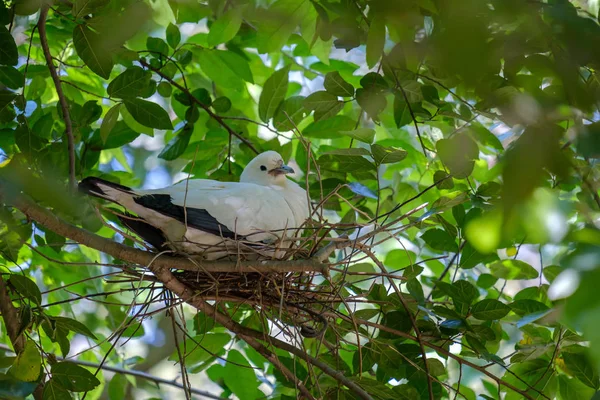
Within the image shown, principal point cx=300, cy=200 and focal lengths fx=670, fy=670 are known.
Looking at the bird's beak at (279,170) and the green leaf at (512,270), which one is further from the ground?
the bird's beak at (279,170)

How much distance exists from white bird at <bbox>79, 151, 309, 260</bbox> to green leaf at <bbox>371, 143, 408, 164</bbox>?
346 mm

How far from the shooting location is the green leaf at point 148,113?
2.16 m

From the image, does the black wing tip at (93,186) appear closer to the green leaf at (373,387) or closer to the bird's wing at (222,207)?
the bird's wing at (222,207)

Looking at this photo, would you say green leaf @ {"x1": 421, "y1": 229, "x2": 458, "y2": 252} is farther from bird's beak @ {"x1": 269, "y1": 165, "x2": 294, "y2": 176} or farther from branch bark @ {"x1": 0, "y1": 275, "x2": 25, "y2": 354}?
branch bark @ {"x1": 0, "y1": 275, "x2": 25, "y2": 354}

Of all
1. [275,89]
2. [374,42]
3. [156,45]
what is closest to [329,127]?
[275,89]

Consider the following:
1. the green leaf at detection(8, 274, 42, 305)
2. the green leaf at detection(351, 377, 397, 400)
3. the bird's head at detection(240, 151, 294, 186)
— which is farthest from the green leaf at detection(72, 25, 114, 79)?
the green leaf at detection(351, 377, 397, 400)

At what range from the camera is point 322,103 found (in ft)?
7.48

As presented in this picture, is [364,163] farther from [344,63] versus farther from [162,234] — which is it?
[344,63]

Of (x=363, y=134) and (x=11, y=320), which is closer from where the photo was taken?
(x=11, y=320)

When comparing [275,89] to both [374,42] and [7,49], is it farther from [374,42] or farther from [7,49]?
[374,42]

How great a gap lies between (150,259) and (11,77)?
77 centimetres

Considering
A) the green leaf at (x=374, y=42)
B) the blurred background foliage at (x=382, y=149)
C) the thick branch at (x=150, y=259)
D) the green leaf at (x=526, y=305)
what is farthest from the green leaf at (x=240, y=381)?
the green leaf at (x=374, y=42)

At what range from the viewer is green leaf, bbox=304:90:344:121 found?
227 centimetres

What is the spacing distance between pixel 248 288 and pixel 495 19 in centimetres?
168
